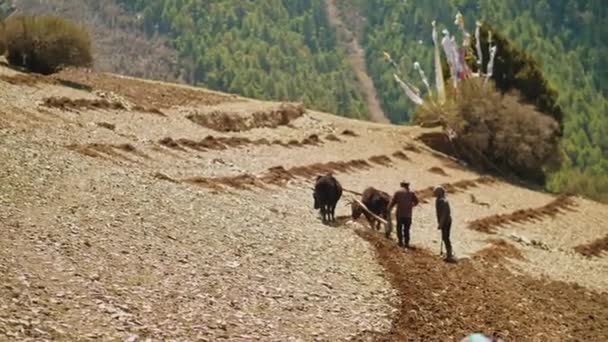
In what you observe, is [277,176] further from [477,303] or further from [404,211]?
[477,303]

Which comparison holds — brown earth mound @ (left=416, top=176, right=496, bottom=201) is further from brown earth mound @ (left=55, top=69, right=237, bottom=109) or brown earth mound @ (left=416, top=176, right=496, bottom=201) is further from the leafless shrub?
brown earth mound @ (left=55, top=69, right=237, bottom=109)

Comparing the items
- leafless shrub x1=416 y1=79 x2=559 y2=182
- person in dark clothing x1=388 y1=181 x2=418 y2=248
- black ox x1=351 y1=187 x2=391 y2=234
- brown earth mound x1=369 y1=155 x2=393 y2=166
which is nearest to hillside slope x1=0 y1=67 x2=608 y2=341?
person in dark clothing x1=388 y1=181 x2=418 y2=248

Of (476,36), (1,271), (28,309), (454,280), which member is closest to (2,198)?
(1,271)

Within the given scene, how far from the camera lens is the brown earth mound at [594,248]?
118 ft

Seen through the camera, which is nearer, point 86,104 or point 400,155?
point 86,104

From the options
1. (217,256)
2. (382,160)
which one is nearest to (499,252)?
(217,256)

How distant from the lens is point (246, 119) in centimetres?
5288

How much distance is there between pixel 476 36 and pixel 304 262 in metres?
54.8

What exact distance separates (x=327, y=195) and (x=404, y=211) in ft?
9.20

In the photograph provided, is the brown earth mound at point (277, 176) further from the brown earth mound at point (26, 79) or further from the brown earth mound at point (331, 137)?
the brown earth mound at point (26, 79)

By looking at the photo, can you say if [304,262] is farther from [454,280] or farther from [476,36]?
[476,36]

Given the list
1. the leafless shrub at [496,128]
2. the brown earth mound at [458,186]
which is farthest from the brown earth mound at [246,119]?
the brown earth mound at [458,186]

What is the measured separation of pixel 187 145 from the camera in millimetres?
38438

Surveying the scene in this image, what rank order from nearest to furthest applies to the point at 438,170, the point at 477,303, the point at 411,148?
the point at 477,303 < the point at 438,170 < the point at 411,148
